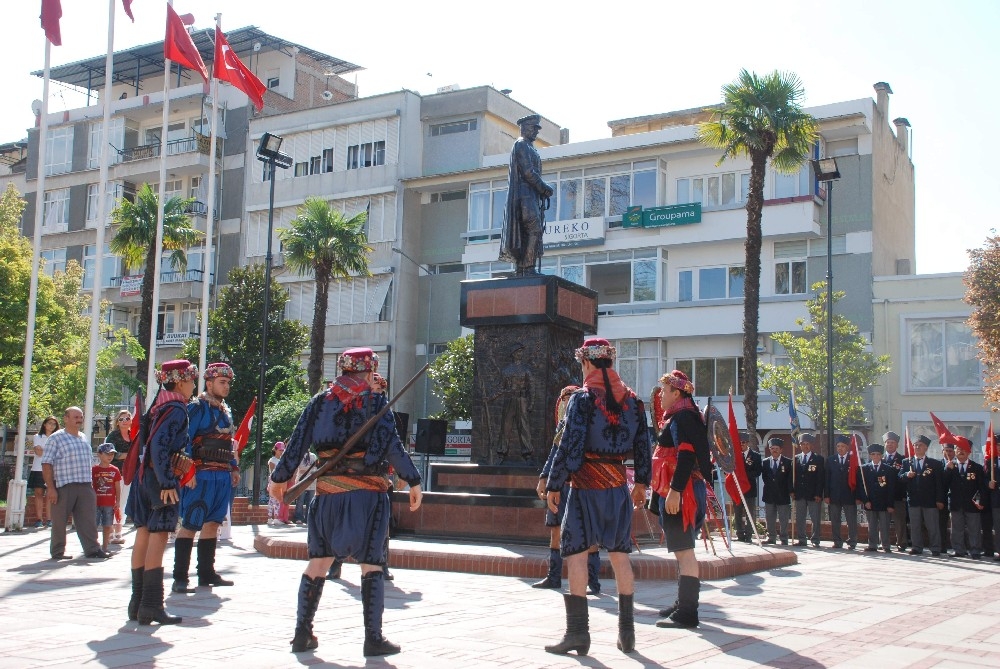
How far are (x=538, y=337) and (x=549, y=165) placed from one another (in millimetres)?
30209

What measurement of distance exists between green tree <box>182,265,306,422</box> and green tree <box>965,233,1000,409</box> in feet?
78.5

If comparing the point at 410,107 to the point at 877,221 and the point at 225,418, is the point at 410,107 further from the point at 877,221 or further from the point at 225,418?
the point at 225,418

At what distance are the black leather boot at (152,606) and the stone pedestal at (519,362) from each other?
702 centimetres

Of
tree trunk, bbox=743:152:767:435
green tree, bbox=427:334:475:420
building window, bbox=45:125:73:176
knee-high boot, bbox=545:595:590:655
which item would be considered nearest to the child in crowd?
knee-high boot, bbox=545:595:590:655

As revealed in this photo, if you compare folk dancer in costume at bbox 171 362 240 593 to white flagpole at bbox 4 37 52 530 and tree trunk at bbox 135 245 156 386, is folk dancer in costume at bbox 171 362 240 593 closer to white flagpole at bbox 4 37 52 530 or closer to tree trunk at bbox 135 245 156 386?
white flagpole at bbox 4 37 52 530

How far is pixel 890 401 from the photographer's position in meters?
36.8

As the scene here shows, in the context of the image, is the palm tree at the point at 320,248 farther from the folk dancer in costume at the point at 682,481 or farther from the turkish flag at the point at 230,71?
the folk dancer in costume at the point at 682,481

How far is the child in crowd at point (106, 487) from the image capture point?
47.2 ft

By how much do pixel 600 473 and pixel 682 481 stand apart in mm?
922

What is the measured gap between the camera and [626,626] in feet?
22.9

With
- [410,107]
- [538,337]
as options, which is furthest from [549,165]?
[538,337]

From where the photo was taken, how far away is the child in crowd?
567 inches

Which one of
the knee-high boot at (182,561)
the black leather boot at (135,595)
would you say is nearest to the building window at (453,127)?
the knee-high boot at (182,561)

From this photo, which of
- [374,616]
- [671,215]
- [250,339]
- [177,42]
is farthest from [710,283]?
[374,616]
